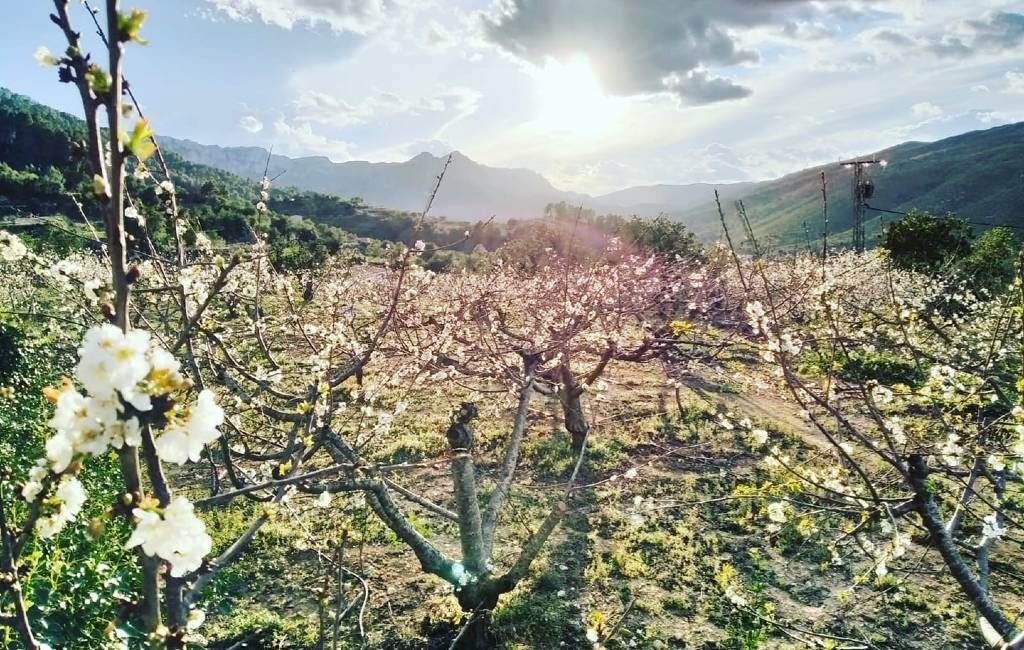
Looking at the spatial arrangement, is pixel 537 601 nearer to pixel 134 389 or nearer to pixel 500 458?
pixel 500 458

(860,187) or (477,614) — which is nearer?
(477,614)

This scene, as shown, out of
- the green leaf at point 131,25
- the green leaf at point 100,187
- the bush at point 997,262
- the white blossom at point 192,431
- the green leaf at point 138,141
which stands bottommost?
the bush at point 997,262

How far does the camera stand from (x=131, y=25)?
72.9 inches

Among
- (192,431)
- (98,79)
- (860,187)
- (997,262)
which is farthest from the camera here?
(997,262)

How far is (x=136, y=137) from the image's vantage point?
182 cm

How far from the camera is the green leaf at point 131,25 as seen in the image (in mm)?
1816

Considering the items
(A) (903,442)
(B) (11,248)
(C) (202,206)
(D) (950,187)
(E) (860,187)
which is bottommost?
(A) (903,442)

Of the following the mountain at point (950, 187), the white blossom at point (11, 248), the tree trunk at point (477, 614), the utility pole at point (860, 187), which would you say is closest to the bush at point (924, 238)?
the utility pole at point (860, 187)

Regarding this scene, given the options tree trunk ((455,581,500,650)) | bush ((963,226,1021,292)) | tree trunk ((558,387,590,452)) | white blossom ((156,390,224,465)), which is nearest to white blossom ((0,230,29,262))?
white blossom ((156,390,224,465))

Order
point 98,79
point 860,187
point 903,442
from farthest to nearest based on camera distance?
point 860,187, point 903,442, point 98,79

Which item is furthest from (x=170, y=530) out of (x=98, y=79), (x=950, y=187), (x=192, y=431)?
(x=950, y=187)

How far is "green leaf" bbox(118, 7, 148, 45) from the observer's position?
5.96 ft

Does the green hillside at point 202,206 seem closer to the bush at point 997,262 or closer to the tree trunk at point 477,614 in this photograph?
the tree trunk at point 477,614

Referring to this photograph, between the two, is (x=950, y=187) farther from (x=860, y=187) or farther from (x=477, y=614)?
(x=477, y=614)
